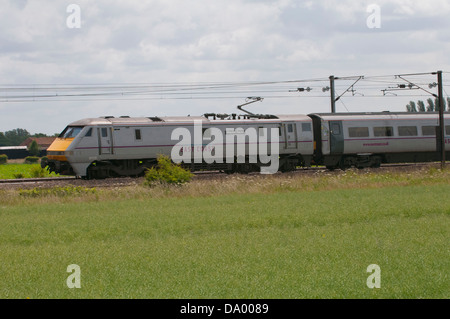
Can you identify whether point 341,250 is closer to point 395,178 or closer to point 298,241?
point 298,241

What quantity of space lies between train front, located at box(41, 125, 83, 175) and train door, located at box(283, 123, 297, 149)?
441 inches

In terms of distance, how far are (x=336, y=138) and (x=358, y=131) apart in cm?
158

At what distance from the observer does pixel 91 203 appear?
74.4ft

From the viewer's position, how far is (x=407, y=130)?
3744cm

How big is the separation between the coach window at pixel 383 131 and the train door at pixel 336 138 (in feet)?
7.36

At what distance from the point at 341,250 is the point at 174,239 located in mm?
4161

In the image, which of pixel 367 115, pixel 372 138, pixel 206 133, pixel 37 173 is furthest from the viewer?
pixel 37 173

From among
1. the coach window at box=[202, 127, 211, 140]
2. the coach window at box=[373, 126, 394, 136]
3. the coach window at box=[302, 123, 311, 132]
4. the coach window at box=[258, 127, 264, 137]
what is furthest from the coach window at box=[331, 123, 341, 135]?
the coach window at box=[202, 127, 211, 140]

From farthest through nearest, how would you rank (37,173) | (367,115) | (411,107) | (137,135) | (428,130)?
(411,107), (37,173), (428,130), (367,115), (137,135)

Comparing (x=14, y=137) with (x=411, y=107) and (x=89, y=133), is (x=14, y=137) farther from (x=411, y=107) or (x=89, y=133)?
(x=89, y=133)

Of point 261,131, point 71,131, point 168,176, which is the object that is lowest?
point 168,176

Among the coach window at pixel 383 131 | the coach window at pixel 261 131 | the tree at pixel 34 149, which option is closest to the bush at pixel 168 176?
the coach window at pixel 261 131

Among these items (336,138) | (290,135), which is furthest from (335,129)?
(290,135)

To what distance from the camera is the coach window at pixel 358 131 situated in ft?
118
